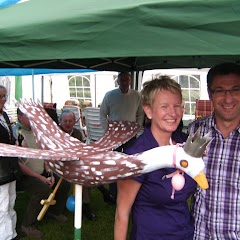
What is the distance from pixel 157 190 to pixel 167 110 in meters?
0.32

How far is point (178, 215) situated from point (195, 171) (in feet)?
1.26

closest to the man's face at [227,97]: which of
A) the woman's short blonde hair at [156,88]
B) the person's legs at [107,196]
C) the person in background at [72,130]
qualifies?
the woman's short blonde hair at [156,88]

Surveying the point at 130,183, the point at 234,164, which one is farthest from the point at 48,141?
the point at 234,164

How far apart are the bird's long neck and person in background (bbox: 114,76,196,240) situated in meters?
0.21

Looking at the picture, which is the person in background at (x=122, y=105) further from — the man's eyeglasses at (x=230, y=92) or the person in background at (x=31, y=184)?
the man's eyeglasses at (x=230, y=92)

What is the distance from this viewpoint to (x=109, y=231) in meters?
3.44

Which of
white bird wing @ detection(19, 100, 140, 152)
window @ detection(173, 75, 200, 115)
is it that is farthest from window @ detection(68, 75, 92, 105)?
white bird wing @ detection(19, 100, 140, 152)

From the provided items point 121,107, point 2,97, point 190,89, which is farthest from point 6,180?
point 190,89

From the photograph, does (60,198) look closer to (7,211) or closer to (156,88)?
(7,211)

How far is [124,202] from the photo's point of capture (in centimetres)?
138

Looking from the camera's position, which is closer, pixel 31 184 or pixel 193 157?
pixel 193 157

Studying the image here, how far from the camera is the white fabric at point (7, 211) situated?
271 cm

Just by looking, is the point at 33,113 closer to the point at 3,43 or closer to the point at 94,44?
the point at 3,43

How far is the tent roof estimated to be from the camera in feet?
3.43
